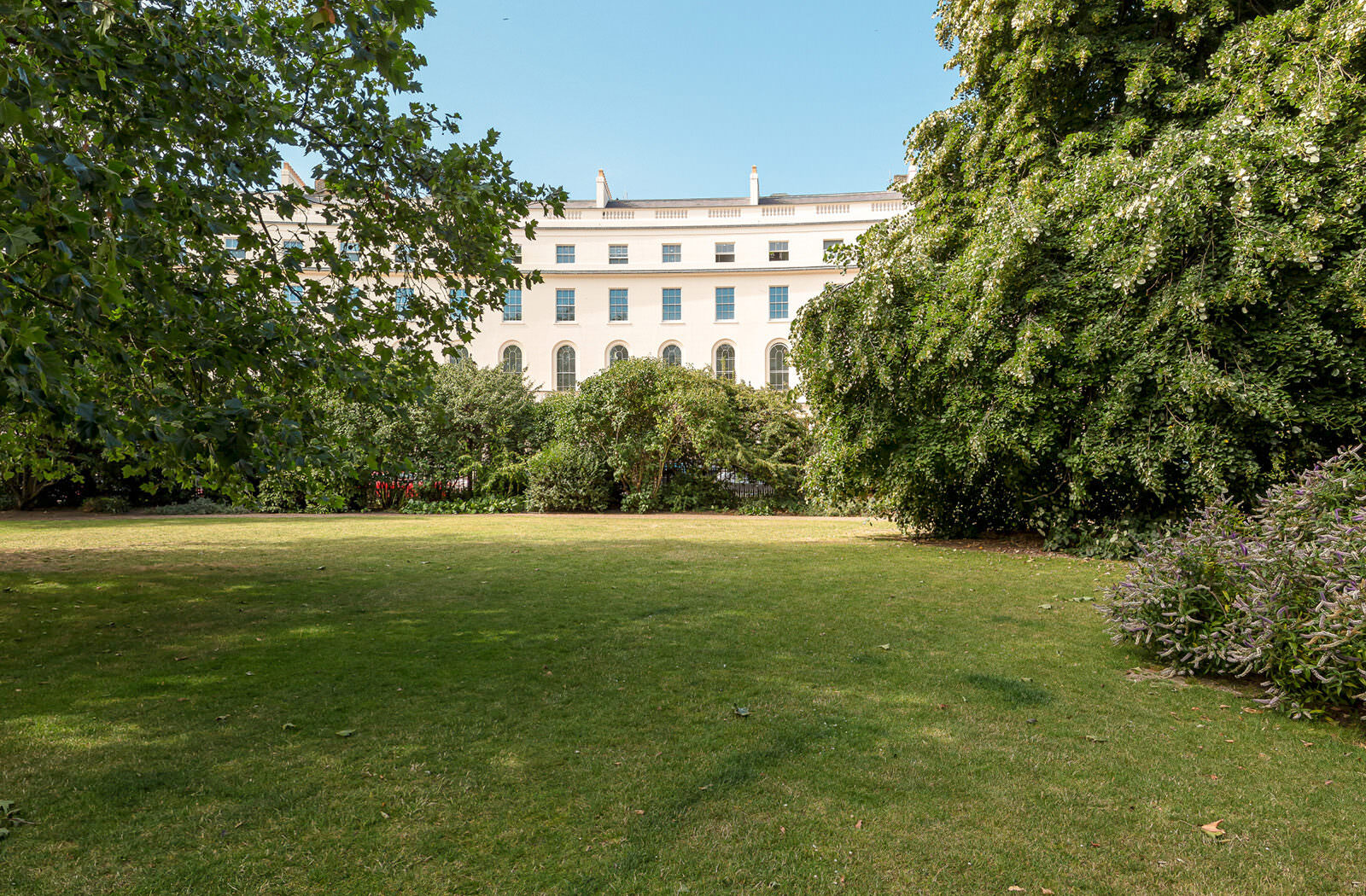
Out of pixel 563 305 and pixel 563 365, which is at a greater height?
pixel 563 305

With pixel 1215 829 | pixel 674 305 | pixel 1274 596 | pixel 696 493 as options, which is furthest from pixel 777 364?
pixel 1215 829

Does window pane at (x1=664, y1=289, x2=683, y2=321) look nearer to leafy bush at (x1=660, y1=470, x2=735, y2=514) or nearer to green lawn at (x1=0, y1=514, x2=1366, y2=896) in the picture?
leafy bush at (x1=660, y1=470, x2=735, y2=514)

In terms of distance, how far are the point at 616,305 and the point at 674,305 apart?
3.54m

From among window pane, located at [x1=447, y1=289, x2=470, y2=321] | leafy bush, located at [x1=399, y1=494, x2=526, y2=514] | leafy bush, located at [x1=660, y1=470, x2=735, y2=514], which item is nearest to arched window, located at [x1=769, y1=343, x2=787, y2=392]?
leafy bush, located at [x1=660, y1=470, x2=735, y2=514]

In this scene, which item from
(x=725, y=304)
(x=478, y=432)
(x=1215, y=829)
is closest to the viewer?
(x=1215, y=829)

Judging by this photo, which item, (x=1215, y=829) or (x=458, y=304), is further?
(x=458, y=304)

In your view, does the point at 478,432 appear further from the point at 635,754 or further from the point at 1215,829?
the point at 1215,829

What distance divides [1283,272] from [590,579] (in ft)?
31.0

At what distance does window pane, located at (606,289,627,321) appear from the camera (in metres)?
44.5

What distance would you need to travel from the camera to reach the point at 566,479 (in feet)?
70.6

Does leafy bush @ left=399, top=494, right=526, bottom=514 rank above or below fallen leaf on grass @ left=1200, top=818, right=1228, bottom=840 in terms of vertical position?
above

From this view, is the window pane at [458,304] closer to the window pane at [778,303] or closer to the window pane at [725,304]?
the window pane at [725,304]

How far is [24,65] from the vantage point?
12.3 feet

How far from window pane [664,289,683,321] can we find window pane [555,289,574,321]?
5834mm
